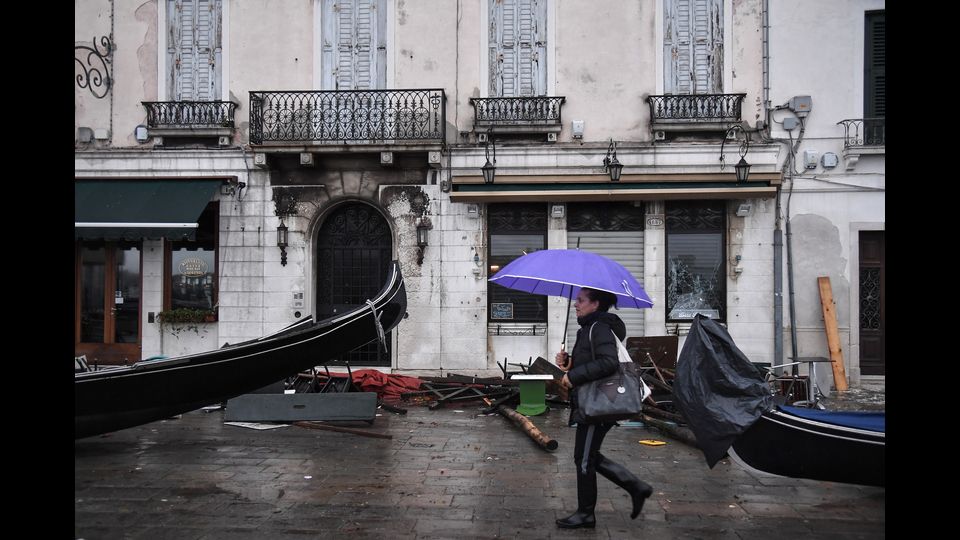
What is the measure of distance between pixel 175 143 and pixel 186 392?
7.71 meters

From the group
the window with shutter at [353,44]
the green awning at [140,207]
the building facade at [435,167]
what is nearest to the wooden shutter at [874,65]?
the building facade at [435,167]

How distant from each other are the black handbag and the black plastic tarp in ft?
2.74

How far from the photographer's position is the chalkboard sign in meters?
13.0

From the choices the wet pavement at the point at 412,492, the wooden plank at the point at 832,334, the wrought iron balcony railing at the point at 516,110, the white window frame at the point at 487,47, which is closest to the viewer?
the wet pavement at the point at 412,492

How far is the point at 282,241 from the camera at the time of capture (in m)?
12.9

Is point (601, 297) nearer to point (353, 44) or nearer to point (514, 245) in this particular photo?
point (514, 245)

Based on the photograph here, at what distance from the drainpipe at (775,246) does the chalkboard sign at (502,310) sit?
496cm

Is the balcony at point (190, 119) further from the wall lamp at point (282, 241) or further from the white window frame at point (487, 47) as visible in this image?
the white window frame at point (487, 47)

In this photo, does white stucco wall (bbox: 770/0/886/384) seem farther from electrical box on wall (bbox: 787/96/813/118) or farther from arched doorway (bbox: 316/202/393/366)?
arched doorway (bbox: 316/202/393/366)

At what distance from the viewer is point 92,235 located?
12.2 metres

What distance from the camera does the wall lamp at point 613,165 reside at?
40.3ft
